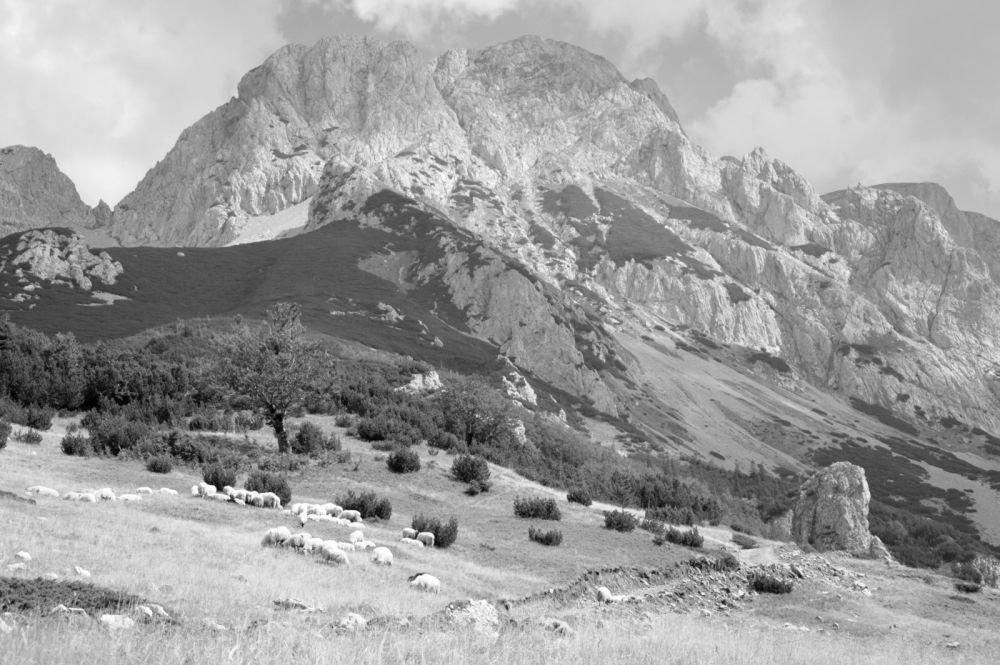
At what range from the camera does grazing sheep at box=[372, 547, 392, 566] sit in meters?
14.1

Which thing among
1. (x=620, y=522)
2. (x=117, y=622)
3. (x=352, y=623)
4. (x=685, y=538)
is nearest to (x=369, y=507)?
(x=620, y=522)

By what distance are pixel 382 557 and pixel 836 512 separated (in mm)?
27153

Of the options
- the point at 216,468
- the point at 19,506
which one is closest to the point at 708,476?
the point at 216,468

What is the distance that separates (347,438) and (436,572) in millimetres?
16982

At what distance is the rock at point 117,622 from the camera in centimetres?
693

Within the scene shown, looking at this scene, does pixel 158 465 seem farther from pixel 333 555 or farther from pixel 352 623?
pixel 352 623

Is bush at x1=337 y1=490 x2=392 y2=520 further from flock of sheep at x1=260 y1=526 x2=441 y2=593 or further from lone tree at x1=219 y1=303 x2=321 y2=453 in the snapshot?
lone tree at x1=219 y1=303 x2=321 y2=453

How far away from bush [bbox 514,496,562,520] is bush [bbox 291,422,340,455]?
8.63 metres

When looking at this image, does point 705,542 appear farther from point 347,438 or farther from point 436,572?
point 347,438

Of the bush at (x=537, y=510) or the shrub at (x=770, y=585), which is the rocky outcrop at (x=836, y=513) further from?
the shrub at (x=770, y=585)

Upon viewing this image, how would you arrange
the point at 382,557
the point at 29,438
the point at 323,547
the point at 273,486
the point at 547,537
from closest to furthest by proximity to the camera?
the point at 323,547 < the point at 382,557 < the point at 547,537 < the point at 273,486 < the point at 29,438

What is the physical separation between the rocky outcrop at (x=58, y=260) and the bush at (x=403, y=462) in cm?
12054

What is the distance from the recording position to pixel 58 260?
13150 centimetres

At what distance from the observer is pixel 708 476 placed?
250 feet
